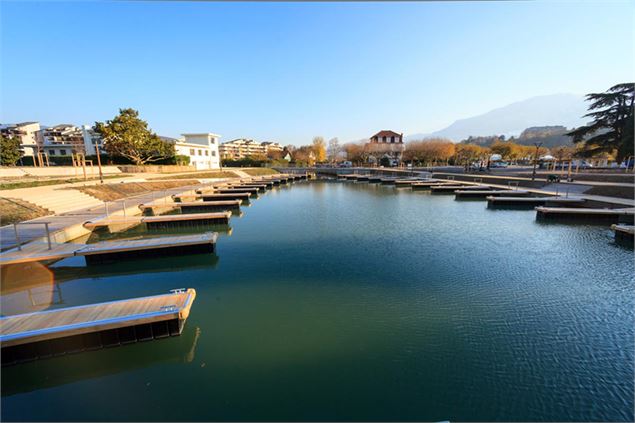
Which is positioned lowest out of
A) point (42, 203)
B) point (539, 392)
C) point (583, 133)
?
point (539, 392)

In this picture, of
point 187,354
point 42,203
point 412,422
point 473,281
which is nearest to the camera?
point 412,422

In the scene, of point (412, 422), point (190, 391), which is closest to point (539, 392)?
point (412, 422)

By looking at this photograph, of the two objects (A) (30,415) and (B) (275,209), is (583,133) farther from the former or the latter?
(A) (30,415)

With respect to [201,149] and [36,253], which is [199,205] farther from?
[201,149]

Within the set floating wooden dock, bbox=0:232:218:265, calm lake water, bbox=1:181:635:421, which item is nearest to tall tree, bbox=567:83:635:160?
calm lake water, bbox=1:181:635:421

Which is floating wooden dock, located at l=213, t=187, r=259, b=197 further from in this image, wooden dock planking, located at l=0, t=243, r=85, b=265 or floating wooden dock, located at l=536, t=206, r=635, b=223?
floating wooden dock, located at l=536, t=206, r=635, b=223

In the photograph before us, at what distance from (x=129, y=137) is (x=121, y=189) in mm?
13135

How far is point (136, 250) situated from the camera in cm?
901

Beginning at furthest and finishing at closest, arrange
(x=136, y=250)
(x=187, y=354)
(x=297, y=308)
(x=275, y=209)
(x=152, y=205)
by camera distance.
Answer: (x=275, y=209), (x=152, y=205), (x=136, y=250), (x=297, y=308), (x=187, y=354)

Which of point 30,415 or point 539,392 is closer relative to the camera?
point 30,415

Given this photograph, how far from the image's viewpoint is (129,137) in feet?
95.9

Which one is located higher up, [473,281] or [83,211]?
[83,211]

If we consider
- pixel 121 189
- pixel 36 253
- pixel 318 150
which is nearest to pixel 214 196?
pixel 121 189

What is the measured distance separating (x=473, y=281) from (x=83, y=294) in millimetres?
9817
